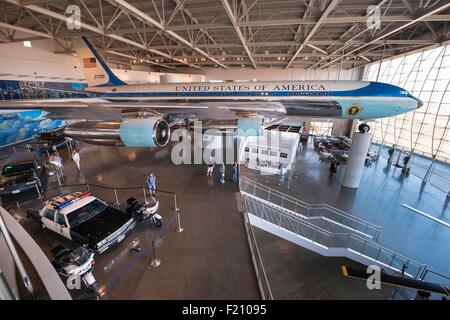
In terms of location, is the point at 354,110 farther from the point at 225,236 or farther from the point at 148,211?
the point at 148,211

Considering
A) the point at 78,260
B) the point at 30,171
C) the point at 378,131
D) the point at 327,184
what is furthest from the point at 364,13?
the point at 378,131

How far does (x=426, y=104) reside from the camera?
17.8m

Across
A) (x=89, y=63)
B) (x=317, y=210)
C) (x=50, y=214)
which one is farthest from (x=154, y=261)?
(x=89, y=63)

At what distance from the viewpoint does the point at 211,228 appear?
6.36m

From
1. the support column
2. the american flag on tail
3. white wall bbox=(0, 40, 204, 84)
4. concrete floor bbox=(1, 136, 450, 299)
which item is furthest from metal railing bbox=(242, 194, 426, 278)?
white wall bbox=(0, 40, 204, 84)

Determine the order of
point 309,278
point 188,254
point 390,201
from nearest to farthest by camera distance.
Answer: point 188,254, point 309,278, point 390,201

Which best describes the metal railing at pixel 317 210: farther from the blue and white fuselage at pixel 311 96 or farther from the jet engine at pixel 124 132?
the jet engine at pixel 124 132

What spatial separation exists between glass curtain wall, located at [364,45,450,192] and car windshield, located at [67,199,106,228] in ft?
59.5

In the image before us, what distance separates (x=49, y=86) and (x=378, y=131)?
38.7m

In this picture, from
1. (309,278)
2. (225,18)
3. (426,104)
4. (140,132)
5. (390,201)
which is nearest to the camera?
(140,132)

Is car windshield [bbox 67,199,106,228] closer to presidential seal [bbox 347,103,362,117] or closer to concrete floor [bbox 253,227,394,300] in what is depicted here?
concrete floor [bbox 253,227,394,300]

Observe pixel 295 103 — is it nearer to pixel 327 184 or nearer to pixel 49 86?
pixel 327 184

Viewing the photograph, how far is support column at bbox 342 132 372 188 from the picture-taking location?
13250 mm

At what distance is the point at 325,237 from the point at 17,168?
15.3 m
